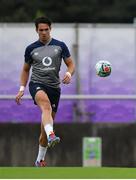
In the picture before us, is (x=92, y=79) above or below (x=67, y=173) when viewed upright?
above

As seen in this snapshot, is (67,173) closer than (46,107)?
Yes

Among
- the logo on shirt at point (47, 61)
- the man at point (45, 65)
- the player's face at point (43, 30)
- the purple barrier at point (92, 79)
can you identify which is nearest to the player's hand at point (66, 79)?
the man at point (45, 65)

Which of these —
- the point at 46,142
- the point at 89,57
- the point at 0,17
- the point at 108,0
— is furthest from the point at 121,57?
the point at 108,0

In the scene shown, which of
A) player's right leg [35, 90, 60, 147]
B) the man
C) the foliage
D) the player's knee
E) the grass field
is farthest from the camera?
the foliage

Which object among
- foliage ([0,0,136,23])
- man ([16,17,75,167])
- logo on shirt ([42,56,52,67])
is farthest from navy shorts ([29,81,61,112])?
foliage ([0,0,136,23])

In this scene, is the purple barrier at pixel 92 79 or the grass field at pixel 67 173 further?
the purple barrier at pixel 92 79

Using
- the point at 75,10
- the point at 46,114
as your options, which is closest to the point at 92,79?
the point at 46,114

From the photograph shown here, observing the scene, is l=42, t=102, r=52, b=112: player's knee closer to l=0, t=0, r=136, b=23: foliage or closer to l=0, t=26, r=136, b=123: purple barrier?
l=0, t=26, r=136, b=123: purple barrier

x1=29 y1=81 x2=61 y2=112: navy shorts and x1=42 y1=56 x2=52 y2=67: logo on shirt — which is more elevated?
x1=42 y1=56 x2=52 y2=67: logo on shirt

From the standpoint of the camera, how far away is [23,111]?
23.6 meters

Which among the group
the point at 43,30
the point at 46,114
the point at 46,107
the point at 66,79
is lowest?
the point at 46,114

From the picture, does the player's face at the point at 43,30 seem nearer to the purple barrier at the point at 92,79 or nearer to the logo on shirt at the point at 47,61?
the logo on shirt at the point at 47,61

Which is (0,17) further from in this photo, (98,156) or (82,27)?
(98,156)

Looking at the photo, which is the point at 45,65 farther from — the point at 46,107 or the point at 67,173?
the point at 67,173
